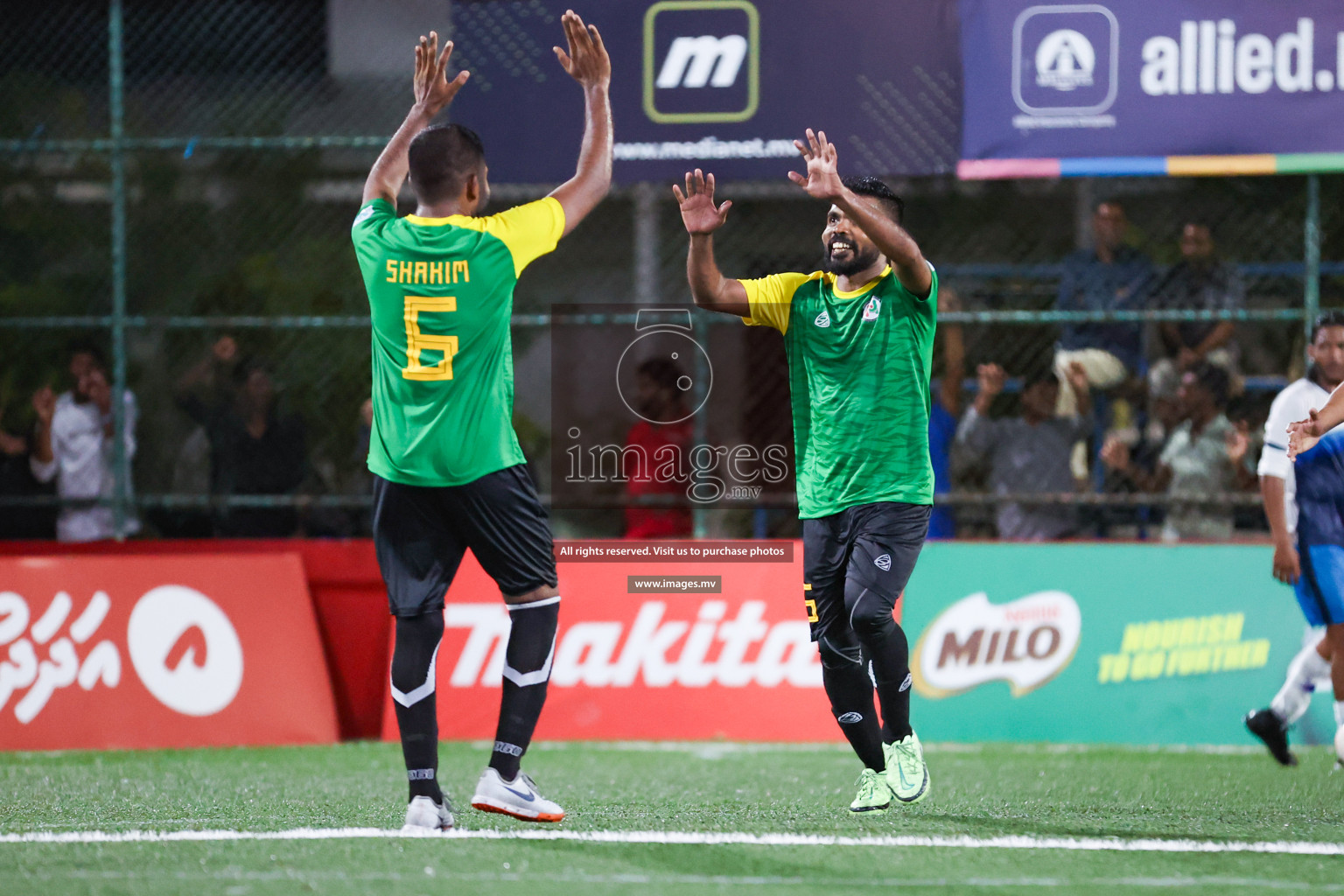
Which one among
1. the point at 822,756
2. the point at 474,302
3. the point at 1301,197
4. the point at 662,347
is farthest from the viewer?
the point at 1301,197

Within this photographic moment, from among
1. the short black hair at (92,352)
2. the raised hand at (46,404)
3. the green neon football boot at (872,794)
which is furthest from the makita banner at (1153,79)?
the raised hand at (46,404)

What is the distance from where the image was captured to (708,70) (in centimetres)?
888

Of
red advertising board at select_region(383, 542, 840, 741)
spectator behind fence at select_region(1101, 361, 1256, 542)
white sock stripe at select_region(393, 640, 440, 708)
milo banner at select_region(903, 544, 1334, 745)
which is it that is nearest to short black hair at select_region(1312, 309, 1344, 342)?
milo banner at select_region(903, 544, 1334, 745)

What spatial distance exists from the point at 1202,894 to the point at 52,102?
32.8 ft

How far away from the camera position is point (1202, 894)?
12.5 feet

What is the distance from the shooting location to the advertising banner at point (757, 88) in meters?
8.78

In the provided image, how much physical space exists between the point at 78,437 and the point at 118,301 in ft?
3.64

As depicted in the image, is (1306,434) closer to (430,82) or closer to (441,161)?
(441,161)

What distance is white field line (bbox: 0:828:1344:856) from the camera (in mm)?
4457

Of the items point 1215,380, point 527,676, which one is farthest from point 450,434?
point 1215,380

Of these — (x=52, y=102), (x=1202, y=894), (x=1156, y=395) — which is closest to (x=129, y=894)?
(x=1202, y=894)

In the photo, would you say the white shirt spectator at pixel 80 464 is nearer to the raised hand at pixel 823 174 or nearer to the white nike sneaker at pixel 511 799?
the white nike sneaker at pixel 511 799

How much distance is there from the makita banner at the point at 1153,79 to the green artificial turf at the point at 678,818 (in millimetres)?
3554

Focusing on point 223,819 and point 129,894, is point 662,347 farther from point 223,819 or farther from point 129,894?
point 129,894
